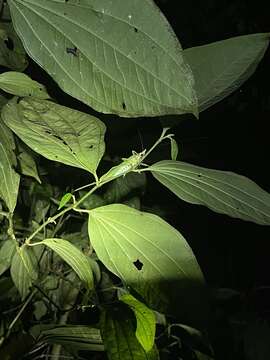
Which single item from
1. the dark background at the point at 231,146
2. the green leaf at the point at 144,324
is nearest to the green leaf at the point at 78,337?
the green leaf at the point at 144,324

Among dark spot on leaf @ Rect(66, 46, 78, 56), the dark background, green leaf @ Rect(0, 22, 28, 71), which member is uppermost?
dark spot on leaf @ Rect(66, 46, 78, 56)

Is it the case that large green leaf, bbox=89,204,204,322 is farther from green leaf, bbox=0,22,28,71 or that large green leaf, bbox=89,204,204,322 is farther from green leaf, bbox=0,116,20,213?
green leaf, bbox=0,22,28,71

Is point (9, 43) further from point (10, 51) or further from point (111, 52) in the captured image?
point (111, 52)

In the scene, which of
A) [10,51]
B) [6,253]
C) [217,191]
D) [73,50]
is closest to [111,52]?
[73,50]

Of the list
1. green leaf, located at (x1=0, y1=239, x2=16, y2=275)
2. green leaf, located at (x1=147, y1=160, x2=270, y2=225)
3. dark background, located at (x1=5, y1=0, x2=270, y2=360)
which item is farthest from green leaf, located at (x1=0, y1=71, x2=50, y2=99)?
dark background, located at (x1=5, y1=0, x2=270, y2=360)

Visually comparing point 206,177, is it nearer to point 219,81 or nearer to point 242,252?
point 219,81

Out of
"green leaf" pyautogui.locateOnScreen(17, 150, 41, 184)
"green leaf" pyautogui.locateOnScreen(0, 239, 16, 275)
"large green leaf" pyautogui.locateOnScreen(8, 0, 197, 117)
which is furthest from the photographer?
"green leaf" pyautogui.locateOnScreen(0, 239, 16, 275)
